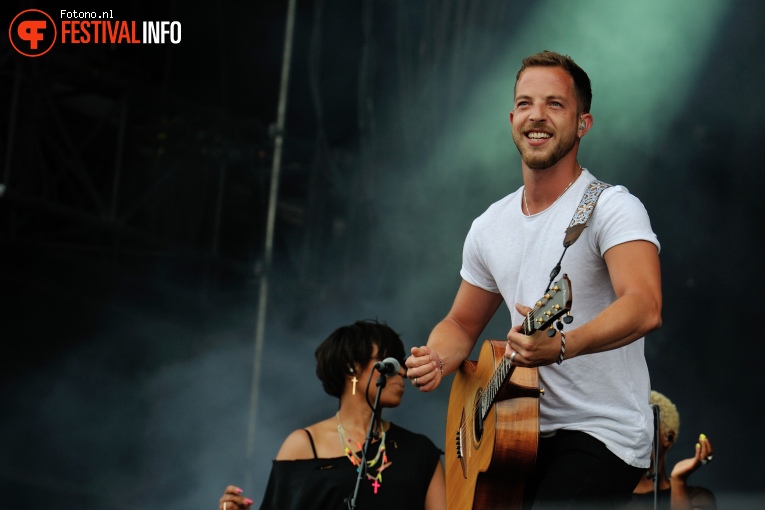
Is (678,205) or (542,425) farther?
(678,205)

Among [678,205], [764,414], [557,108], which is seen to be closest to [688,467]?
[764,414]

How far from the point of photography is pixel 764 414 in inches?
266

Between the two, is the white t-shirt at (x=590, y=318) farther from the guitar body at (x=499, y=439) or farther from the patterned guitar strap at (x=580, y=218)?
the guitar body at (x=499, y=439)

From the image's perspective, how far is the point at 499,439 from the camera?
2.79 meters

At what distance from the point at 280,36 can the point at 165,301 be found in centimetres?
241

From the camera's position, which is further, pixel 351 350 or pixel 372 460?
pixel 351 350

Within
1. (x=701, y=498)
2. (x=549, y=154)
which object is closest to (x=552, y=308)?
(x=549, y=154)

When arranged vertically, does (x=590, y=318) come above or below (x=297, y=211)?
below

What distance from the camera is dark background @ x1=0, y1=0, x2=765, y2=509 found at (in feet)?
22.6

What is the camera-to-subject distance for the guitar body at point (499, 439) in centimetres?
279

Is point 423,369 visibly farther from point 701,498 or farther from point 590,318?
point 701,498

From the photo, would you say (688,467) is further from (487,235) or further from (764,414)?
(487,235)

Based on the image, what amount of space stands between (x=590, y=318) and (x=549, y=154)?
0.54 metres

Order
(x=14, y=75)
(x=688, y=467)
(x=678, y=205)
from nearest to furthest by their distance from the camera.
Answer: (x=688, y=467), (x=14, y=75), (x=678, y=205)
